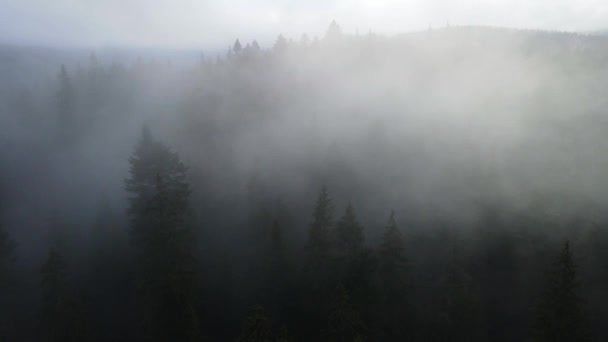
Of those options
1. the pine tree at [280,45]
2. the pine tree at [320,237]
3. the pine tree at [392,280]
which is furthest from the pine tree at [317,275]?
the pine tree at [280,45]

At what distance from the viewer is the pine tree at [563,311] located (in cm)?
2117

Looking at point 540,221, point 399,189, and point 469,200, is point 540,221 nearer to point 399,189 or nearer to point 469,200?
point 469,200

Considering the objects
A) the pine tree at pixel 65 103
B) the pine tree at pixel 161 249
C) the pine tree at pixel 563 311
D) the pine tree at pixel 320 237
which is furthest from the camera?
the pine tree at pixel 65 103

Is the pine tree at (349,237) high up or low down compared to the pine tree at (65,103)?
down

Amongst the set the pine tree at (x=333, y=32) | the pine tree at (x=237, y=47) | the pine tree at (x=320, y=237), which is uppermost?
the pine tree at (x=333, y=32)

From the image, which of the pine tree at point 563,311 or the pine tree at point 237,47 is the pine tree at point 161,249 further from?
the pine tree at point 237,47

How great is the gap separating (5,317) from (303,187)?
3248 centimetres

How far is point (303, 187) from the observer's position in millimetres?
49812

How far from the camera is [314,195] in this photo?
4819 cm

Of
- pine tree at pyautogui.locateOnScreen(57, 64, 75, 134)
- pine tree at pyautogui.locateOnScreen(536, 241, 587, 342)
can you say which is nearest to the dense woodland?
pine tree at pyautogui.locateOnScreen(536, 241, 587, 342)

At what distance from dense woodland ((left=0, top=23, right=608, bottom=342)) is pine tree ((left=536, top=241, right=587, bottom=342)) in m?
0.12

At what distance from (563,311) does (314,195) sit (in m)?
30.4

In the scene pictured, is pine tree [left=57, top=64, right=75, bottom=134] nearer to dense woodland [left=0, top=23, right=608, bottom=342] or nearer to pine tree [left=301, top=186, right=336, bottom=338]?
dense woodland [left=0, top=23, right=608, bottom=342]

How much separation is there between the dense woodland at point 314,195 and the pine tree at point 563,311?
12cm
